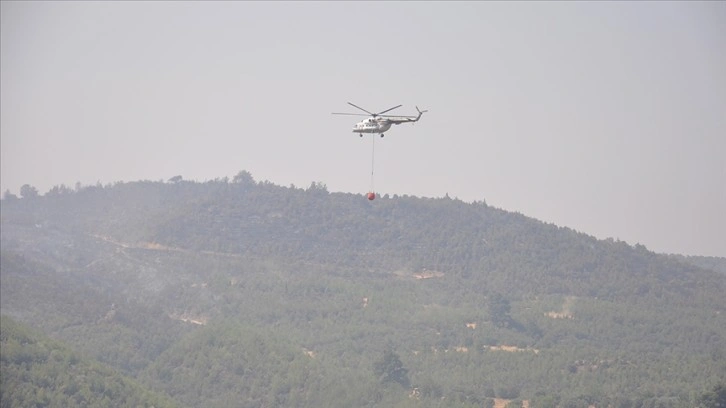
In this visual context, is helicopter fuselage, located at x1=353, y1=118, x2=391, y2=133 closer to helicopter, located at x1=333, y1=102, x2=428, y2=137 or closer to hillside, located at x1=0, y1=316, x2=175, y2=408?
helicopter, located at x1=333, y1=102, x2=428, y2=137

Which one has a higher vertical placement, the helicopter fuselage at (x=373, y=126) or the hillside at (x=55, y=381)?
the helicopter fuselage at (x=373, y=126)

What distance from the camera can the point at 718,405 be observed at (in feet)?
408

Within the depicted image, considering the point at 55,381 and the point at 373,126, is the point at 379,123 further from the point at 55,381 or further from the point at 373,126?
the point at 55,381

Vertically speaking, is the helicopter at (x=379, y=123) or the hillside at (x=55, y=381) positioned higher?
the helicopter at (x=379, y=123)

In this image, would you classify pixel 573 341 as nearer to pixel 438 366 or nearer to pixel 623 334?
pixel 623 334

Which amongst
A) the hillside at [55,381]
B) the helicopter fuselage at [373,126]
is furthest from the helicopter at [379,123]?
the hillside at [55,381]

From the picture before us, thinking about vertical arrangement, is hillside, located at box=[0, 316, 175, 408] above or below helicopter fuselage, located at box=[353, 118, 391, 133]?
below

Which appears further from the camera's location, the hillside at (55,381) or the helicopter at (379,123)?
the hillside at (55,381)

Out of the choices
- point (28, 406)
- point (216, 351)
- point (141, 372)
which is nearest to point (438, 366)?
point (216, 351)

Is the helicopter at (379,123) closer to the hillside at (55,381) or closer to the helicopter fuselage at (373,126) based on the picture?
the helicopter fuselage at (373,126)

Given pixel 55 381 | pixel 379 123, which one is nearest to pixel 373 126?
pixel 379 123

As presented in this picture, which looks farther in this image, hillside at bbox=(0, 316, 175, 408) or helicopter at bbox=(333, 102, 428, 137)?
hillside at bbox=(0, 316, 175, 408)

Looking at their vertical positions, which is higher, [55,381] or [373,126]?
[373,126]

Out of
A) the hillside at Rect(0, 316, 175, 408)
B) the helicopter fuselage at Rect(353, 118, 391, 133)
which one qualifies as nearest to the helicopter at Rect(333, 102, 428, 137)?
the helicopter fuselage at Rect(353, 118, 391, 133)
